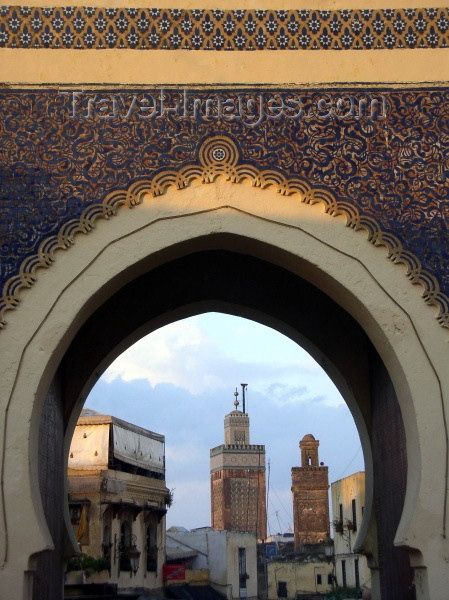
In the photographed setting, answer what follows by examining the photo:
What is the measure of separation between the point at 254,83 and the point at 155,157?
747 mm

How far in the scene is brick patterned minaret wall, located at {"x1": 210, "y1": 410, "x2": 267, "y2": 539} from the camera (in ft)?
112

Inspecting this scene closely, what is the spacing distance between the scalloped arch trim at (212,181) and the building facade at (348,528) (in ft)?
45.8

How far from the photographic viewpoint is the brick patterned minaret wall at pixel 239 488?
34.1m

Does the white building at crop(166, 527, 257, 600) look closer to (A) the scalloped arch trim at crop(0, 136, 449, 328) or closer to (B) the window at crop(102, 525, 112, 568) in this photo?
(B) the window at crop(102, 525, 112, 568)

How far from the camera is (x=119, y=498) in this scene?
52.0 feet

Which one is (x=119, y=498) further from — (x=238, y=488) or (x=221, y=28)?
(x=238, y=488)

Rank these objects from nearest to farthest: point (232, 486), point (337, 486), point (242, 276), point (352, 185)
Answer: point (352, 185) < point (242, 276) < point (337, 486) < point (232, 486)

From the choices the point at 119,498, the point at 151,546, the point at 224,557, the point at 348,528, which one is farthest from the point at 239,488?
the point at 119,498

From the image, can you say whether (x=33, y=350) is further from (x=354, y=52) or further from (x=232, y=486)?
(x=232, y=486)

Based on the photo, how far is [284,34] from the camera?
561cm

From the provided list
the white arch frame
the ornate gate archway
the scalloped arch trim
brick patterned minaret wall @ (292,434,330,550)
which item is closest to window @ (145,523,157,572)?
brick patterned minaret wall @ (292,434,330,550)

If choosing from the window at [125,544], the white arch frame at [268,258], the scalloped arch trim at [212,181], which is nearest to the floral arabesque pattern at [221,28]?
the scalloped arch trim at [212,181]

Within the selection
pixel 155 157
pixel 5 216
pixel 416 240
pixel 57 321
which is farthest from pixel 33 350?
pixel 416 240

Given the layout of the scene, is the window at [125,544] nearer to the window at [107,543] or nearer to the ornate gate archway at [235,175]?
the window at [107,543]
